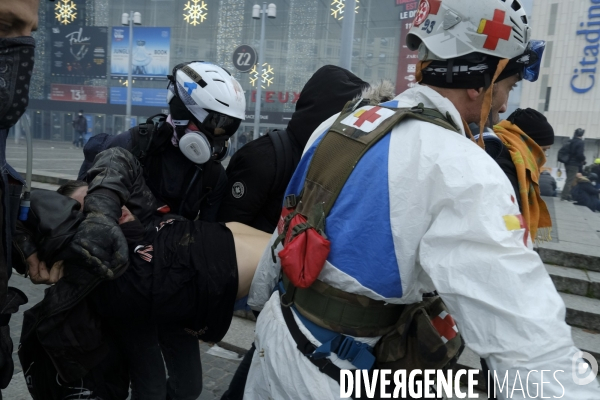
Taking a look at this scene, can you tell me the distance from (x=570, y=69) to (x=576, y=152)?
67.5 ft

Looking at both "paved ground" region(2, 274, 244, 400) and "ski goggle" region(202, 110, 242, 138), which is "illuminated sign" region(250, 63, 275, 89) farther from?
"ski goggle" region(202, 110, 242, 138)

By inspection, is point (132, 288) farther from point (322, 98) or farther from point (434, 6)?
point (434, 6)

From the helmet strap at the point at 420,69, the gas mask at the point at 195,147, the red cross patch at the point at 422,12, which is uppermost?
the red cross patch at the point at 422,12

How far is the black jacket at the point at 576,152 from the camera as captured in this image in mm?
11900

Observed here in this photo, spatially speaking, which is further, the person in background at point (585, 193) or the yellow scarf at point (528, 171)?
the person in background at point (585, 193)

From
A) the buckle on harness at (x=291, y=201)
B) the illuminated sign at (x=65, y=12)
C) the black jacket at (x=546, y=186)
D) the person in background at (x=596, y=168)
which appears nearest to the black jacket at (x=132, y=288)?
the buckle on harness at (x=291, y=201)

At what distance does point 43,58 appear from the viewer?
112 ft

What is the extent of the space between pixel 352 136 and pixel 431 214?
0.34 meters

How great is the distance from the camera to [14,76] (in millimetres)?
1332

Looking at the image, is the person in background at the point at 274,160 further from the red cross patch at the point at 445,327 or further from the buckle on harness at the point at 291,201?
the red cross patch at the point at 445,327

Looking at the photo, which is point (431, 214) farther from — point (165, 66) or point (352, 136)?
point (165, 66)

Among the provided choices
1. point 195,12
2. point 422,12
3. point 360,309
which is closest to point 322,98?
point 422,12

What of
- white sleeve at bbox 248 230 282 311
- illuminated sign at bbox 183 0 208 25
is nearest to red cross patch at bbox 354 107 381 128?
white sleeve at bbox 248 230 282 311

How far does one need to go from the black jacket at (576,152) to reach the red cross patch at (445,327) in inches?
474
